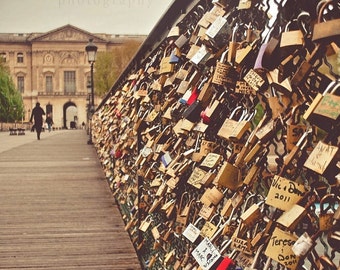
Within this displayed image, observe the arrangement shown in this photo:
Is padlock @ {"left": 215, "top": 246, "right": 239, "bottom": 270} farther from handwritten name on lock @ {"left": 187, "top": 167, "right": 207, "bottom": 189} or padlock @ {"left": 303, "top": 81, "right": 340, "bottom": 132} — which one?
padlock @ {"left": 303, "top": 81, "right": 340, "bottom": 132}

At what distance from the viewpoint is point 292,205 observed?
3.82 ft

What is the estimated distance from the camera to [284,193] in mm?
1174

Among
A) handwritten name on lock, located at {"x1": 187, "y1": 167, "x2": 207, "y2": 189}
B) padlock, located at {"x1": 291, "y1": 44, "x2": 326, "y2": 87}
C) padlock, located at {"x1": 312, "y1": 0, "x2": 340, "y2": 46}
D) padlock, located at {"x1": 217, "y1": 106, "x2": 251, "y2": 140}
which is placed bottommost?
handwritten name on lock, located at {"x1": 187, "y1": 167, "x2": 207, "y2": 189}

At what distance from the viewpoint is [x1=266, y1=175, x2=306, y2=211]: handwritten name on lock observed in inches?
45.8

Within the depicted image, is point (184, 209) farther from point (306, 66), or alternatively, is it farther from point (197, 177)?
point (306, 66)

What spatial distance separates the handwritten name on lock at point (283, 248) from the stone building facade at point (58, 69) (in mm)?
95775

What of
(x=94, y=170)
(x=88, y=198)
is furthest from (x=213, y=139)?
(x=94, y=170)

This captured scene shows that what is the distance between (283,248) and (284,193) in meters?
0.10

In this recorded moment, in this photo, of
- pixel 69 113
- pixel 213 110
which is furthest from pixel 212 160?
pixel 69 113

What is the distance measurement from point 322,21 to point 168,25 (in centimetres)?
174

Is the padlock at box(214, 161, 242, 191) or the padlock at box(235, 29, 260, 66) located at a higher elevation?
the padlock at box(235, 29, 260, 66)

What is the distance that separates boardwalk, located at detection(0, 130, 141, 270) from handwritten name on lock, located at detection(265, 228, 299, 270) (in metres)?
2.50

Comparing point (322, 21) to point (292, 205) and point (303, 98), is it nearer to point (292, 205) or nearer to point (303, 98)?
point (303, 98)

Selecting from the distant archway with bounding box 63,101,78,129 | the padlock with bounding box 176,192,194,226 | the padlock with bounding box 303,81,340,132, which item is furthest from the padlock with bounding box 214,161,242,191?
the distant archway with bounding box 63,101,78,129
